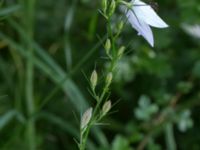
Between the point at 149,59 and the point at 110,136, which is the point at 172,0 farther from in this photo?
the point at 110,136

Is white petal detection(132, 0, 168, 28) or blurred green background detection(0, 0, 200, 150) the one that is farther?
blurred green background detection(0, 0, 200, 150)

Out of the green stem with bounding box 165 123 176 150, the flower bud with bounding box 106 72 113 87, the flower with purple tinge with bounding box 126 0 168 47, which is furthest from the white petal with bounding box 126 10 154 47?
the green stem with bounding box 165 123 176 150

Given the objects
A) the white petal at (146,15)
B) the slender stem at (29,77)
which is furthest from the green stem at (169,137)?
the white petal at (146,15)

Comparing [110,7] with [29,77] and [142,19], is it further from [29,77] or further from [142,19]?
[29,77]

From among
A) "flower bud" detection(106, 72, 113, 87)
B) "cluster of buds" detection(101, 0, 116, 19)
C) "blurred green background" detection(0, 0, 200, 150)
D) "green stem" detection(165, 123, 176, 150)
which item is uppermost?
"cluster of buds" detection(101, 0, 116, 19)

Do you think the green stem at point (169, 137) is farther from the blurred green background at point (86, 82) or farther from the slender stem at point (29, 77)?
the slender stem at point (29, 77)

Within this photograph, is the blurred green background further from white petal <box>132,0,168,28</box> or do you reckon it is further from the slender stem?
white petal <box>132,0,168,28</box>
